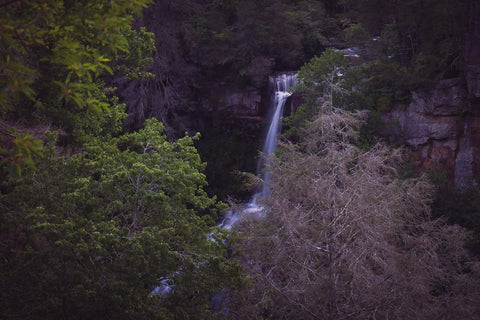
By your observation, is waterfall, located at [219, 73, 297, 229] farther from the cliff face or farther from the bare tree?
the bare tree

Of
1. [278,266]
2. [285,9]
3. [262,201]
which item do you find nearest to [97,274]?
[278,266]

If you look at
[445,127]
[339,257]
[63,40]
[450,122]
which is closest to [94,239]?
[63,40]

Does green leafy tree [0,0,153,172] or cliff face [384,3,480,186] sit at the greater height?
green leafy tree [0,0,153,172]

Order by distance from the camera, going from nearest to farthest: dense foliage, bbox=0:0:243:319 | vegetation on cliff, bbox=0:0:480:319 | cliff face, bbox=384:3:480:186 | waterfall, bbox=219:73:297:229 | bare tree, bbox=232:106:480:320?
1. vegetation on cliff, bbox=0:0:480:319
2. dense foliage, bbox=0:0:243:319
3. bare tree, bbox=232:106:480:320
4. cliff face, bbox=384:3:480:186
5. waterfall, bbox=219:73:297:229

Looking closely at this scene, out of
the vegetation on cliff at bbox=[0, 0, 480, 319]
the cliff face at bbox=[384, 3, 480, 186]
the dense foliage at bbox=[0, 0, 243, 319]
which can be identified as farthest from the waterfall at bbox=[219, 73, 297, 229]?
the dense foliage at bbox=[0, 0, 243, 319]

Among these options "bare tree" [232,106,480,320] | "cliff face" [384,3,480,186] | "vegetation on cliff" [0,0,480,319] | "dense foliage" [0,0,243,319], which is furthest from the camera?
"cliff face" [384,3,480,186]

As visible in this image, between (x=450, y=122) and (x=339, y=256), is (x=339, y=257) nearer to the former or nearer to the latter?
(x=339, y=256)

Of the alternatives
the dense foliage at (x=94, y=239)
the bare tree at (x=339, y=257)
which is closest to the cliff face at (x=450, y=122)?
the bare tree at (x=339, y=257)
